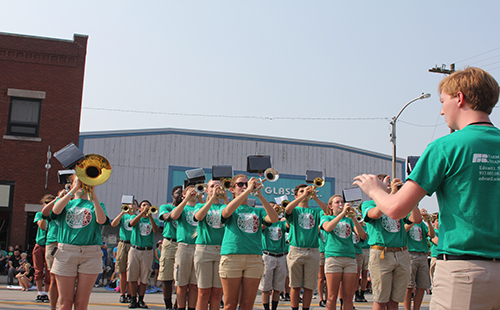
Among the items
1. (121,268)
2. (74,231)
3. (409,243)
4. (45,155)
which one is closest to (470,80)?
(74,231)

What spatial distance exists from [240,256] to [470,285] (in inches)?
155

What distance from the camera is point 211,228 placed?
7.09 metres

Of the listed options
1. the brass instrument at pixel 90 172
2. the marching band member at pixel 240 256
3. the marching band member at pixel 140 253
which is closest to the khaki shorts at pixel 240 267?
the marching band member at pixel 240 256

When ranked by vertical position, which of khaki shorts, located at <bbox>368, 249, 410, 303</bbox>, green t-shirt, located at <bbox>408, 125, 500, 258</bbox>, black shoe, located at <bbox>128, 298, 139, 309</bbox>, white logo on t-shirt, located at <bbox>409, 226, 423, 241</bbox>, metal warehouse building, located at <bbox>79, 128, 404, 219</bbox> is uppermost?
metal warehouse building, located at <bbox>79, 128, 404, 219</bbox>

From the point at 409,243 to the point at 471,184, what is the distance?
6933 millimetres

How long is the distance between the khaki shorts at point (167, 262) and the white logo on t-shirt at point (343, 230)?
3.23 meters

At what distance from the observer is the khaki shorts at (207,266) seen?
22.2 ft

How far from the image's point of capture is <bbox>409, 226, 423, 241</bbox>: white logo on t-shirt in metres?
9.16

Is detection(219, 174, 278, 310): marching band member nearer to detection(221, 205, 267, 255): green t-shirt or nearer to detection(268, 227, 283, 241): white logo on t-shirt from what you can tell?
detection(221, 205, 267, 255): green t-shirt

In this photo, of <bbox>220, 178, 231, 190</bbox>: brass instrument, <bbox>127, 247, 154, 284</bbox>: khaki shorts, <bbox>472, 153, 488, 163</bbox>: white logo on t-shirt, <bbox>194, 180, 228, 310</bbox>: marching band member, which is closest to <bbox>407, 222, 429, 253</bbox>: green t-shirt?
<bbox>194, 180, 228, 310</bbox>: marching band member

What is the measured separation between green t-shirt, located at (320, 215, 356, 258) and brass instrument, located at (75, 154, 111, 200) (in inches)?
150

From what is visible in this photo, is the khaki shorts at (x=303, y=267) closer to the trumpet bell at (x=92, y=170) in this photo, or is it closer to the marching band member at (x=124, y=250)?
the trumpet bell at (x=92, y=170)

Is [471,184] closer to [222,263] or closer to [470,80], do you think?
[470,80]

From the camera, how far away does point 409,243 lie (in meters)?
9.05
